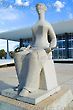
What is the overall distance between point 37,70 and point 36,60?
183mm

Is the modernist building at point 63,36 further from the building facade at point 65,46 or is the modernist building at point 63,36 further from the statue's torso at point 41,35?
the statue's torso at point 41,35

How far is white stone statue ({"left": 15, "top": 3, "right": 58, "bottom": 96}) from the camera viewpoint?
3.21 meters

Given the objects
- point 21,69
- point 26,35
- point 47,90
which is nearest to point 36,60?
point 21,69

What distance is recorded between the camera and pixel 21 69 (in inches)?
135

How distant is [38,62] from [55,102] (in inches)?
29.4

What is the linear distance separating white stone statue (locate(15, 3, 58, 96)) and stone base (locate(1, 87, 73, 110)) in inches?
7.8

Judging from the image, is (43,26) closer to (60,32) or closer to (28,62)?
(28,62)

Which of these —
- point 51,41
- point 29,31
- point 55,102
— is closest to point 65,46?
point 29,31

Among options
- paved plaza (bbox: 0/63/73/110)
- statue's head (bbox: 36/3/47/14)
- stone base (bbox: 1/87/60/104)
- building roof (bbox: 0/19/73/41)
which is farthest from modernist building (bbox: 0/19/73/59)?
stone base (bbox: 1/87/60/104)

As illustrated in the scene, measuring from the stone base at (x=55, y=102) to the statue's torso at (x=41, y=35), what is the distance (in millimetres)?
972

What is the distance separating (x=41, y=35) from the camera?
11.7 feet

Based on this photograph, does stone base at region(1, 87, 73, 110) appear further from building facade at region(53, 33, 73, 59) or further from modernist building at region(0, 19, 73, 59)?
building facade at region(53, 33, 73, 59)

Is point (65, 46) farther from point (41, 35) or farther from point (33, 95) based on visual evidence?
point (33, 95)

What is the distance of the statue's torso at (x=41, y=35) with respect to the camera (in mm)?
3514
